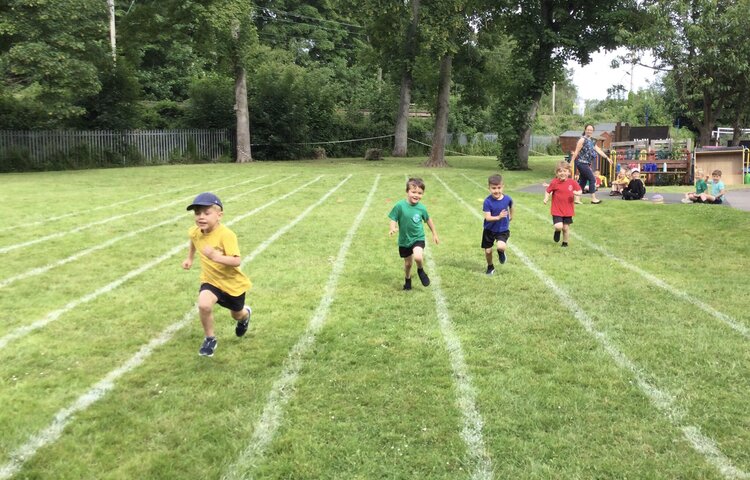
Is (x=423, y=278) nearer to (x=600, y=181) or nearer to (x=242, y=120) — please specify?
(x=600, y=181)

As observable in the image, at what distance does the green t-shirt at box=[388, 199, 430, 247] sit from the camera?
273 inches

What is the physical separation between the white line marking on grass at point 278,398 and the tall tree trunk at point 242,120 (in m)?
27.2

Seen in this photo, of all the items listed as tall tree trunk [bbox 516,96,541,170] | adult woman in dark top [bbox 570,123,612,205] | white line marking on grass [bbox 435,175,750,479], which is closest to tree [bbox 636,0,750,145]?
tall tree trunk [bbox 516,96,541,170]

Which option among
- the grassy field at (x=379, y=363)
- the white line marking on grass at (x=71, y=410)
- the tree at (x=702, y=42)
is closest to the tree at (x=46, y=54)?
the grassy field at (x=379, y=363)

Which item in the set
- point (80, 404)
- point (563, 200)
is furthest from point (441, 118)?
point (80, 404)

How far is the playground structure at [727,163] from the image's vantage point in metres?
19.7

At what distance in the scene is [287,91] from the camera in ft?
119

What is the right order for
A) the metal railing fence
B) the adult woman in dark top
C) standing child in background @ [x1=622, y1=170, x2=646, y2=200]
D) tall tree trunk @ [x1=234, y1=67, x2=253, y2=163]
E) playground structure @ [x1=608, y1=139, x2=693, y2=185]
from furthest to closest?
1. tall tree trunk @ [x1=234, y1=67, x2=253, y2=163]
2. the metal railing fence
3. playground structure @ [x1=608, y1=139, x2=693, y2=185]
4. standing child in background @ [x1=622, y1=170, x2=646, y2=200]
5. the adult woman in dark top

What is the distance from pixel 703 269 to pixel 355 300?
4613 mm

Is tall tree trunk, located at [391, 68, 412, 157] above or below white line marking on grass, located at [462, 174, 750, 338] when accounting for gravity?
above

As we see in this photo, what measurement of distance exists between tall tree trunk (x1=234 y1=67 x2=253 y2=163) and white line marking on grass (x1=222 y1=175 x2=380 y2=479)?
89.1 ft

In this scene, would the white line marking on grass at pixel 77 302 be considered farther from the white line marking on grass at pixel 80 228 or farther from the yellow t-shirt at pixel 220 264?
the white line marking on grass at pixel 80 228

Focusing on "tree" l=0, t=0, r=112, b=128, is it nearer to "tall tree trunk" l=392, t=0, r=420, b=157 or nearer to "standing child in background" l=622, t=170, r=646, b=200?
"tall tree trunk" l=392, t=0, r=420, b=157

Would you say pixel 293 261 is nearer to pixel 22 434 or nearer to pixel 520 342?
pixel 520 342
